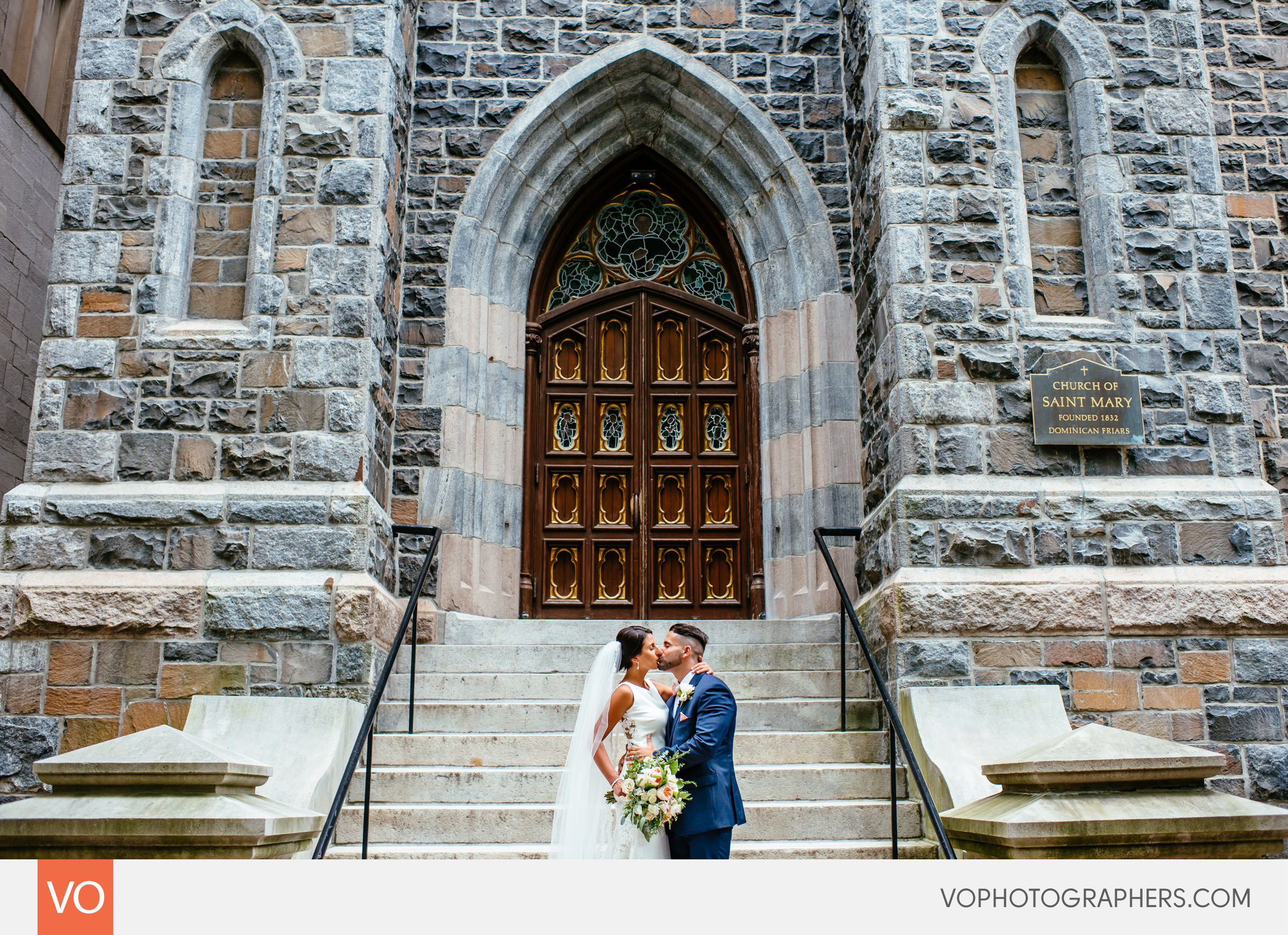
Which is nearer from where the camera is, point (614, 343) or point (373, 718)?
point (373, 718)

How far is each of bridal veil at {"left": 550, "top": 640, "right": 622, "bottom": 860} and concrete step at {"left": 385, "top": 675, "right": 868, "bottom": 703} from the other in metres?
1.78

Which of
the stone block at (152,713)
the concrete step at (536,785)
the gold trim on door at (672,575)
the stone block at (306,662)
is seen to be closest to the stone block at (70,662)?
the stone block at (152,713)

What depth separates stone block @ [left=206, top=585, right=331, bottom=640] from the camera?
5887mm

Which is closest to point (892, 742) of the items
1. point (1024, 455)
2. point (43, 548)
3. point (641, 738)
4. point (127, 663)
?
point (641, 738)

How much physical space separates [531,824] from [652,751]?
123cm

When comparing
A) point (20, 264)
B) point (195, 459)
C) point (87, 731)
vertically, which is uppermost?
point (20, 264)

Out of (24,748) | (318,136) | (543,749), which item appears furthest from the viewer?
(318,136)

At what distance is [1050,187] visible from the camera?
675 cm

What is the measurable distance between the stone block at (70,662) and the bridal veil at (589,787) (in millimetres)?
2968

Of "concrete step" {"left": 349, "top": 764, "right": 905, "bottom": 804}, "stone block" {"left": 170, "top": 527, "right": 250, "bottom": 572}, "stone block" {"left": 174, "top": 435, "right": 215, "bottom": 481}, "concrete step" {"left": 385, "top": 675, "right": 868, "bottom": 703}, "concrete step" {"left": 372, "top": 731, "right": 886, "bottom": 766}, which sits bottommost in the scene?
"concrete step" {"left": 349, "top": 764, "right": 905, "bottom": 804}

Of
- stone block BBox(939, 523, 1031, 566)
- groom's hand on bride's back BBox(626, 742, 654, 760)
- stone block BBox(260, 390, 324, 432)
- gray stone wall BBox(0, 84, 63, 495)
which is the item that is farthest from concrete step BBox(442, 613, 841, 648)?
gray stone wall BBox(0, 84, 63, 495)

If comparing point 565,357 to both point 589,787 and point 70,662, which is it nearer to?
point 70,662

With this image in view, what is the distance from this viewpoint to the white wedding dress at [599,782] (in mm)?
4199

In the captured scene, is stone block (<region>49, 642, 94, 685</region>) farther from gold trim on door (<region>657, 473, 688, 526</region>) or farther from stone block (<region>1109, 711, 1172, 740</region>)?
stone block (<region>1109, 711, 1172, 740</region>)
